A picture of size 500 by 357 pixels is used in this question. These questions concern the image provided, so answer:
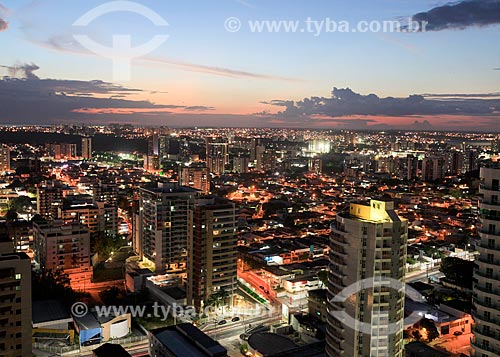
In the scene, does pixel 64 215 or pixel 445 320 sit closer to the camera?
A: pixel 445 320

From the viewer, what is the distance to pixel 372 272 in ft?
21.1

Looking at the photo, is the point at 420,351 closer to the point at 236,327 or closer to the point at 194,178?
the point at 236,327

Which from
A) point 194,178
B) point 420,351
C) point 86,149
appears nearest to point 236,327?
point 420,351

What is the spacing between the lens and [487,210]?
609 centimetres

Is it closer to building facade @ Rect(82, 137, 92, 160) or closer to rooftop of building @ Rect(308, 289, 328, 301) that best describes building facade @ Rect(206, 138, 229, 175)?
building facade @ Rect(82, 137, 92, 160)

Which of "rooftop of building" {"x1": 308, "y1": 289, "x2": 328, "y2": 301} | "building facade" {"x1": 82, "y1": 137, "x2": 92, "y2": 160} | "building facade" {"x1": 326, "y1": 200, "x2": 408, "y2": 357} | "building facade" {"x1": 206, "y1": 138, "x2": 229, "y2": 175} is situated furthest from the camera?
"building facade" {"x1": 82, "y1": 137, "x2": 92, "y2": 160}

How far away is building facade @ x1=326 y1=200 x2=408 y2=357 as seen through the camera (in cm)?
643

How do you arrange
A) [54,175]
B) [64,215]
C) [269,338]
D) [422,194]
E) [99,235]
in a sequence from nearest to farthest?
[269,338]
[99,235]
[64,215]
[422,194]
[54,175]

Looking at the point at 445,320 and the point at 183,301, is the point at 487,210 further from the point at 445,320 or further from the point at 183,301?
the point at 183,301

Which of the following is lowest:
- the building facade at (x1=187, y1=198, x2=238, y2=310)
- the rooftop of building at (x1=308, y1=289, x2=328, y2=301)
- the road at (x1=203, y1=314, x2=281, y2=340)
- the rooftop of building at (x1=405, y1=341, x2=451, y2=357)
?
the road at (x1=203, y1=314, x2=281, y2=340)

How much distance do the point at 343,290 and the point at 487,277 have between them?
1.91 meters

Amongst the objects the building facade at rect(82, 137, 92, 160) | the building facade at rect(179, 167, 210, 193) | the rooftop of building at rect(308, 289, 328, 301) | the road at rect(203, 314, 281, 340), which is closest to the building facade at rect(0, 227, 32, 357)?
the road at rect(203, 314, 281, 340)

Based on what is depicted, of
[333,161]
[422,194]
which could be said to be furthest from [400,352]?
[333,161]

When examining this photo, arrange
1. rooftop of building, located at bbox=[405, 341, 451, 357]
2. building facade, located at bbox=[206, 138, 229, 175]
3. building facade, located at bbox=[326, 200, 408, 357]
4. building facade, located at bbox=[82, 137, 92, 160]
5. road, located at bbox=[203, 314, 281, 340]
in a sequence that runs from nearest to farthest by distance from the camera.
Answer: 1. building facade, located at bbox=[326, 200, 408, 357]
2. rooftop of building, located at bbox=[405, 341, 451, 357]
3. road, located at bbox=[203, 314, 281, 340]
4. building facade, located at bbox=[206, 138, 229, 175]
5. building facade, located at bbox=[82, 137, 92, 160]
